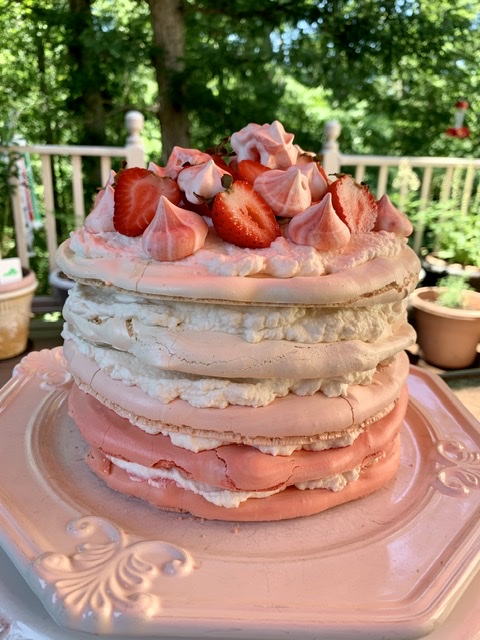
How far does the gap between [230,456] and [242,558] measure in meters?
0.17

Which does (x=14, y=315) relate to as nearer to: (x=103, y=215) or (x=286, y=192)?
(x=103, y=215)

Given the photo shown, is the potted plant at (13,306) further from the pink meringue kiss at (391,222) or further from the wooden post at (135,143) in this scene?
the pink meringue kiss at (391,222)

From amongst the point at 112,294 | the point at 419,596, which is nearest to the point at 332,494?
the point at 419,596

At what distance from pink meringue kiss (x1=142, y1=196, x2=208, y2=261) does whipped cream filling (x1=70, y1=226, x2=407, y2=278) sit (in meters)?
0.02

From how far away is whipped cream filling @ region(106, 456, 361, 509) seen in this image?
0.99 metres

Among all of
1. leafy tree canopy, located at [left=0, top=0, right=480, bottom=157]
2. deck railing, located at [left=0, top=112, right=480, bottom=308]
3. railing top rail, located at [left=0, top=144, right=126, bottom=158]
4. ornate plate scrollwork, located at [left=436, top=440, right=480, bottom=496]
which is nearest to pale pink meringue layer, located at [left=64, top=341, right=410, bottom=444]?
ornate plate scrollwork, located at [left=436, top=440, right=480, bottom=496]

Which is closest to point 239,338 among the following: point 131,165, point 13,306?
point 13,306

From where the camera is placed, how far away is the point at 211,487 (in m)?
1.00

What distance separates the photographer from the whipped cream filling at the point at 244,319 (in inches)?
36.2

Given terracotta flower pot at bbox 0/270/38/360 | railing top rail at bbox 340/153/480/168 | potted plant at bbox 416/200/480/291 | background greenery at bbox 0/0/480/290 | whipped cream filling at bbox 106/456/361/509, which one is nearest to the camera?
whipped cream filling at bbox 106/456/361/509

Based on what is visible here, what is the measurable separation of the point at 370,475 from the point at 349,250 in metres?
0.45

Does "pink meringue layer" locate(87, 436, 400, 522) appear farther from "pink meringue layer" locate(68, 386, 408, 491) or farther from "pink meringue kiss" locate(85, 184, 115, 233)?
"pink meringue kiss" locate(85, 184, 115, 233)

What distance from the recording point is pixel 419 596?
2.64 ft

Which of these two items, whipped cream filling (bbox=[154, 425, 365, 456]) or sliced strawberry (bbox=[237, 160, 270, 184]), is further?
sliced strawberry (bbox=[237, 160, 270, 184])
